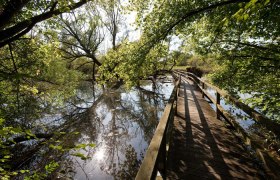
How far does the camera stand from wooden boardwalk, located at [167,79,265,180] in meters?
4.08

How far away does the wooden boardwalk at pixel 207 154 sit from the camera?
4.08m

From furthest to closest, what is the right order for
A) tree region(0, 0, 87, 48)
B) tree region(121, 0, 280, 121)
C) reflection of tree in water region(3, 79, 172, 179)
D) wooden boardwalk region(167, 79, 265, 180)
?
reflection of tree in water region(3, 79, 172, 179)
tree region(121, 0, 280, 121)
tree region(0, 0, 87, 48)
wooden boardwalk region(167, 79, 265, 180)

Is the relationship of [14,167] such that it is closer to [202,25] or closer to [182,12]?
[182,12]

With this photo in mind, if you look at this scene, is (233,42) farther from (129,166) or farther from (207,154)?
(129,166)

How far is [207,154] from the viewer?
4.96 metres

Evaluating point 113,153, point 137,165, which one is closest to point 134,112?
point 113,153

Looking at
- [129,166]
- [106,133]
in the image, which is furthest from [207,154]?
[106,133]

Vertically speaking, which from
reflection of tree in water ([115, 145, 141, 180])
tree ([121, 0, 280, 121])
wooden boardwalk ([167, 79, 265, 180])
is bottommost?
reflection of tree in water ([115, 145, 141, 180])

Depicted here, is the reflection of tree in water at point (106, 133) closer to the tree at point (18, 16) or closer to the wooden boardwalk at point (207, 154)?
the wooden boardwalk at point (207, 154)

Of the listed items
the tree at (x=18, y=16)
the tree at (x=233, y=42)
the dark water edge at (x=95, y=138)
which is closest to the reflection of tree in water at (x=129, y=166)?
the dark water edge at (x=95, y=138)

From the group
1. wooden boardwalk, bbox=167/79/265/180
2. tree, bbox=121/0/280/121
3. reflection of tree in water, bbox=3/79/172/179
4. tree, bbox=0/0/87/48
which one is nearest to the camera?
wooden boardwalk, bbox=167/79/265/180

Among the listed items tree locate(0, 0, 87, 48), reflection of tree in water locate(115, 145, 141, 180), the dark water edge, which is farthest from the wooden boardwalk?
tree locate(0, 0, 87, 48)

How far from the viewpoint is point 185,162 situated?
14.9 feet

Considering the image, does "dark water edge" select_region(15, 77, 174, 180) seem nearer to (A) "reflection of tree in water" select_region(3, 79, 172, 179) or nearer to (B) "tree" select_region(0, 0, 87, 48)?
(A) "reflection of tree in water" select_region(3, 79, 172, 179)
